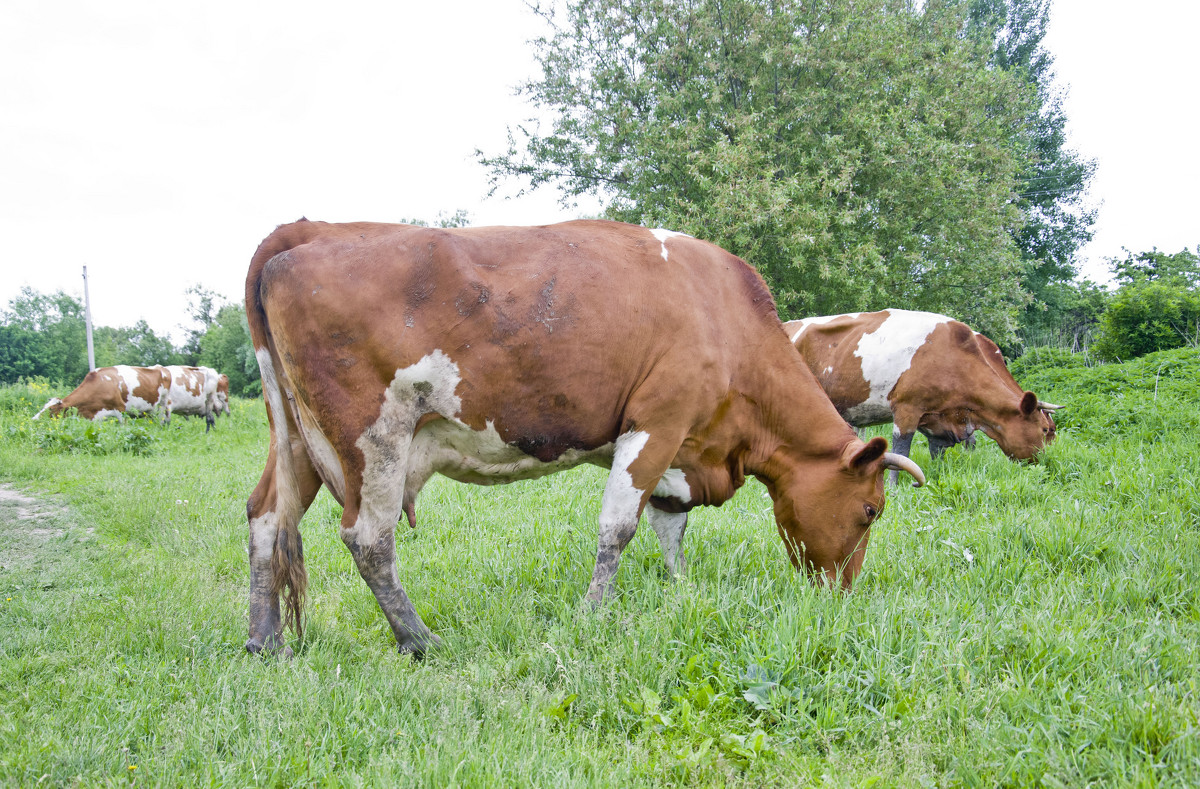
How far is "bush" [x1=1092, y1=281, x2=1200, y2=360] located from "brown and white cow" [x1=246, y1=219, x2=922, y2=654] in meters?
14.0

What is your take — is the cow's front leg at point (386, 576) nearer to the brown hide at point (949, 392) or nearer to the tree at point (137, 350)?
the brown hide at point (949, 392)

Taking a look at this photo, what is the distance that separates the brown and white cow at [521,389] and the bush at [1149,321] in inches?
551

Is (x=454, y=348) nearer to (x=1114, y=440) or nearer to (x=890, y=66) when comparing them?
(x=1114, y=440)

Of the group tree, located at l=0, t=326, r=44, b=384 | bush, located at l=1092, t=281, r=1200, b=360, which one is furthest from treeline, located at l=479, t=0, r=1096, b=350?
tree, located at l=0, t=326, r=44, b=384

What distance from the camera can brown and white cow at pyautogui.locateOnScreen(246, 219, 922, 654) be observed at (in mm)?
3094

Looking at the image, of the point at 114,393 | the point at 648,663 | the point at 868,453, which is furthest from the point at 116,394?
the point at 868,453

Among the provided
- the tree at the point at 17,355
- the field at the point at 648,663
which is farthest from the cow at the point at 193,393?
the tree at the point at 17,355

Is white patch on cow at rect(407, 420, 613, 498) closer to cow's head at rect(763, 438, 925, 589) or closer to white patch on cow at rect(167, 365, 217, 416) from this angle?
cow's head at rect(763, 438, 925, 589)

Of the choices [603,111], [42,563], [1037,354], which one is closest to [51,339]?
[603,111]

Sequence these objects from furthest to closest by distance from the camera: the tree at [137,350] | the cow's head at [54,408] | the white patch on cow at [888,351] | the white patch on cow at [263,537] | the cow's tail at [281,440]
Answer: the tree at [137,350], the cow's head at [54,408], the white patch on cow at [888,351], the white patch on cow at [263,537], the cow's tail at [281,440]

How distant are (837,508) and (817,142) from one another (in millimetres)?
12246

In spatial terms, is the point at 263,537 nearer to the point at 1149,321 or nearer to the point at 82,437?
the point at 82,437

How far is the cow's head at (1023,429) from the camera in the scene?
675 centimetres

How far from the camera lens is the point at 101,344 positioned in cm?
6606
